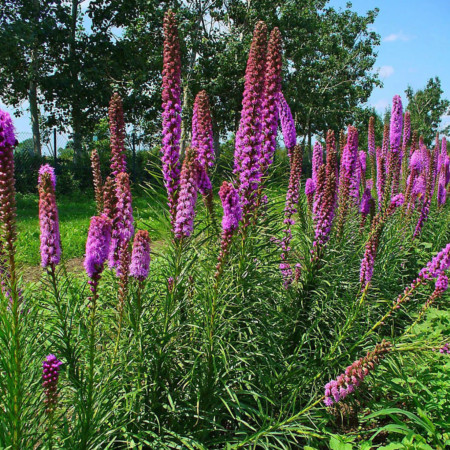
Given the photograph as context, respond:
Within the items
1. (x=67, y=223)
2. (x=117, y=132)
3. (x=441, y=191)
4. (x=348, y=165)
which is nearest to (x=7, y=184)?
(x=117, y=132)

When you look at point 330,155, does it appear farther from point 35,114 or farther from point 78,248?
point 35,114

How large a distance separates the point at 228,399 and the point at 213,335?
42 cm

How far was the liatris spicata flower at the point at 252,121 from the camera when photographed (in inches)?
101

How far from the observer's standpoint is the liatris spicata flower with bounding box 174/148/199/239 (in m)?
2.00

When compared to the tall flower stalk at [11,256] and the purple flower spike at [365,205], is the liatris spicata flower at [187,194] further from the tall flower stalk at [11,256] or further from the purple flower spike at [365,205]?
the purple flower spike at [365,205]

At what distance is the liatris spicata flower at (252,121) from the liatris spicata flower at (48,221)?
4.15 ft

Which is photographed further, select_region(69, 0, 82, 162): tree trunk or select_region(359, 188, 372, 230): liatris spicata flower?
select_region(69, 0, 82, 162): tree trunk

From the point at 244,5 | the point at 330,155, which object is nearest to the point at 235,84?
the point at 244,5

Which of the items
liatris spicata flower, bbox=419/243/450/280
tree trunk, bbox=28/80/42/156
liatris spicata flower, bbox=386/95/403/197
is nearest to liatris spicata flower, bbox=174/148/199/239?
liatris spicata flower, bbox=419/243/450/280

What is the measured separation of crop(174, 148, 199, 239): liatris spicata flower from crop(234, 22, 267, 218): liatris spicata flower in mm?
620

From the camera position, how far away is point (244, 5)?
23.8 meters

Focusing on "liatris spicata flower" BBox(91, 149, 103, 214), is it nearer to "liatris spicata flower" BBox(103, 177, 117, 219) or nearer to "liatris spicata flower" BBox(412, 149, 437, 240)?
"liatris spicata flower" BBox(103, 177, 117, 219)

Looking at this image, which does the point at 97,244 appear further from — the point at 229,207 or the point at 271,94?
the point at 271,94

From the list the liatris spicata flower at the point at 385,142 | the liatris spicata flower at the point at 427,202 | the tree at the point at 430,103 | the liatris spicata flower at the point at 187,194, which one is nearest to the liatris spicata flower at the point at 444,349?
the liatris spicata flower at the point at 187,194
